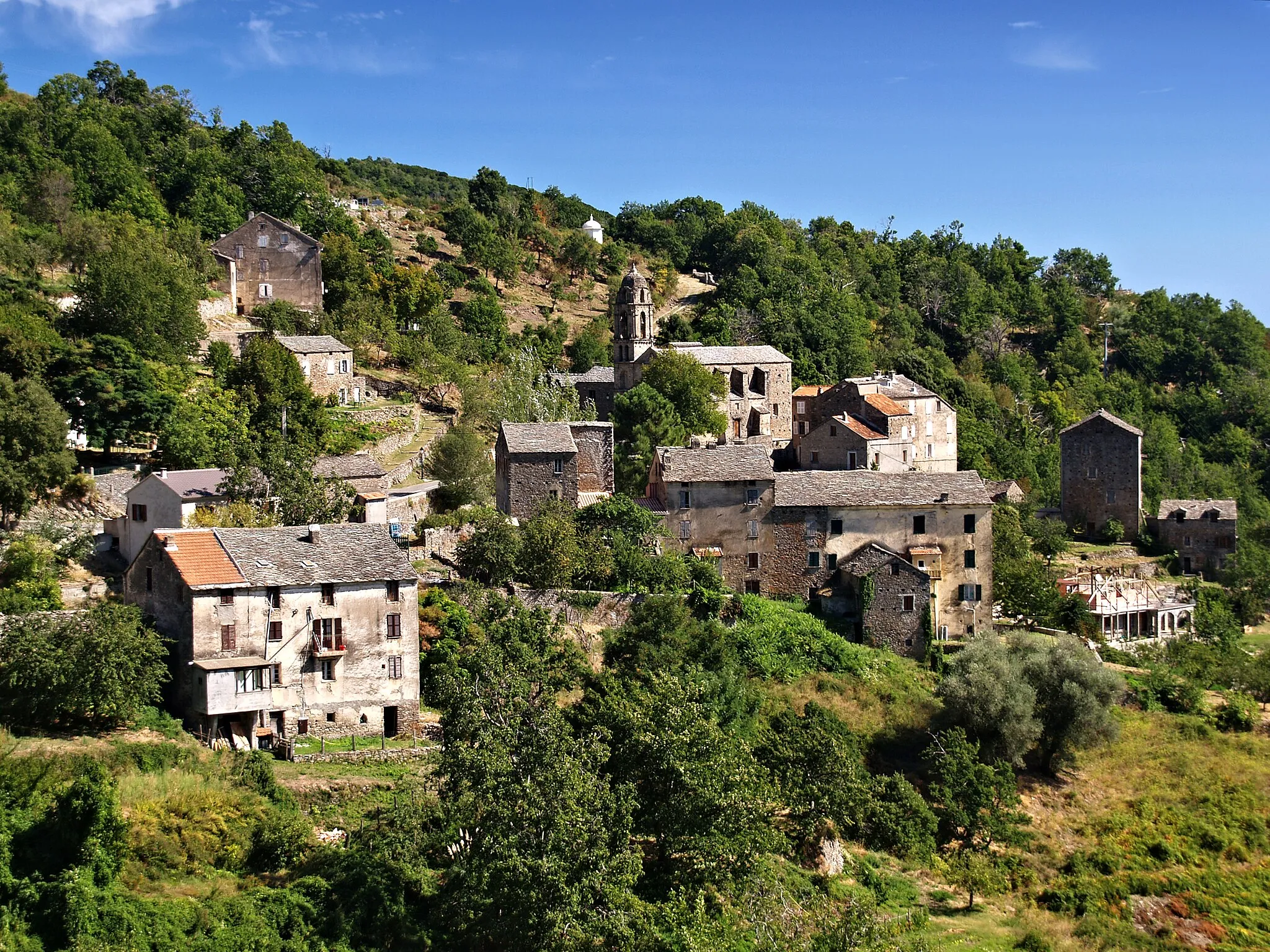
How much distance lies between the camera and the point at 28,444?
41.8 meters

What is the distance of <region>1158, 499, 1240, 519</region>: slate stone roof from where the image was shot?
69.7 meters

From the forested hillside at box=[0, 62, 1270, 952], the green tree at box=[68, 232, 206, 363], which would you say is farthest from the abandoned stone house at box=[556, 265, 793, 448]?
the green tree at box=[68, 232, 206, 363]

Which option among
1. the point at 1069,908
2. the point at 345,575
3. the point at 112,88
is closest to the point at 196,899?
the point at 345,575

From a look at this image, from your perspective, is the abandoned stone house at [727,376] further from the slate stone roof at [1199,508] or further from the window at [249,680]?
the window at [249,680]

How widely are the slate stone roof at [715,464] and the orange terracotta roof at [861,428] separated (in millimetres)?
17090

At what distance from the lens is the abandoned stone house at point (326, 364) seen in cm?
6112

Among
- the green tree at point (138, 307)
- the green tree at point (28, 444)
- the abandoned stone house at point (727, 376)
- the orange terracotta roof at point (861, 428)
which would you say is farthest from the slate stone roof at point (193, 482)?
the orange terracotta roof at point (861, 428)

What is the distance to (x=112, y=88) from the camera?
96500 millimetres

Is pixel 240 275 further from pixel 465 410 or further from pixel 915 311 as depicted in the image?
pixel 915 311

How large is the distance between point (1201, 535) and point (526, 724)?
1973 inches

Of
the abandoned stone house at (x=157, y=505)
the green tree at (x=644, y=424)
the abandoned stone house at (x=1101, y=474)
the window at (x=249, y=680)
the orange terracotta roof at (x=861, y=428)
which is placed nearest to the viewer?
Result: the window at (x=249, y=680)

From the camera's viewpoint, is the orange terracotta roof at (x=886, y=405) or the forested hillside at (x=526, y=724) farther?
the orange terracotta roof at (x=886, y=405)

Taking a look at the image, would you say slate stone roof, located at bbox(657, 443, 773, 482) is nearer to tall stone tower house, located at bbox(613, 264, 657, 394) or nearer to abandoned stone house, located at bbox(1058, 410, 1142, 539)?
tall stone tower house, located at bbox(613, 264, 657, 394)

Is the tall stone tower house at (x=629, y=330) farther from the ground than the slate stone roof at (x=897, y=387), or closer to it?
farther from the ground
